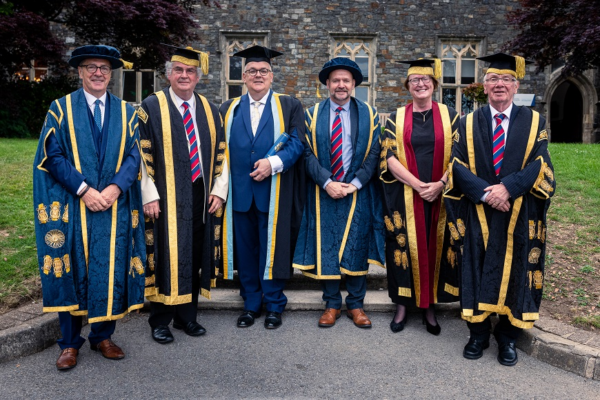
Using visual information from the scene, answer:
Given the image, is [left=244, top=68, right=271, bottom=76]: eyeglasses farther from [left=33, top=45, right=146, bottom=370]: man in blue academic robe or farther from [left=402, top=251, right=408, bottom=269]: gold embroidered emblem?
[left=402, top=251, right=408, bottom=269]: gold embroidered emblem

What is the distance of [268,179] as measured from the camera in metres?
4.24

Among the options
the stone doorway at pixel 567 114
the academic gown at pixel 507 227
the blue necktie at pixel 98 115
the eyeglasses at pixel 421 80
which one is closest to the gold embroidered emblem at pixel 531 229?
the academic gown at pixel 507 227

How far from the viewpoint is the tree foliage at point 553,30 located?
12.2 metres

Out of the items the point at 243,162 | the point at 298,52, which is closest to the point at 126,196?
the point at 243,162

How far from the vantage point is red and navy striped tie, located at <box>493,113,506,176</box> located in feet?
11.9

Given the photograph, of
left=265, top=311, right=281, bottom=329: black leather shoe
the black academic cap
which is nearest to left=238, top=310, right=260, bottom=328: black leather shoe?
left=265, top=311, right=281, bottom=329: black leather shoe

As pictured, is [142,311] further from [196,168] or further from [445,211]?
[445,211]

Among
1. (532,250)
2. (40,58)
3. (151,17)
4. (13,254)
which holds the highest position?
(151,17)

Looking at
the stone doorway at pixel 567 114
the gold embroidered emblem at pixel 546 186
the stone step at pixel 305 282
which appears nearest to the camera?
the gold embroidered emblem at pixel 546 186

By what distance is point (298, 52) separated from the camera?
557 inches

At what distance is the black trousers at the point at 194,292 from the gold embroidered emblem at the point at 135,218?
0.51 metres

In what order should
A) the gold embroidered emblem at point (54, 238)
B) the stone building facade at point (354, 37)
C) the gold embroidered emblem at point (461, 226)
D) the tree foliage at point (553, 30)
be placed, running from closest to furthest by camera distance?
the gold embroidered emblem at point (54, 238)
the gold embroidered emblem at point (461, 226)
the tree foliage at point (553, 30)
the stone building facade at point (354, 37)

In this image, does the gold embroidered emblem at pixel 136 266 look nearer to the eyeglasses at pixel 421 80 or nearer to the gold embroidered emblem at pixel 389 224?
the gold embroidered emblem at pixel 389 224

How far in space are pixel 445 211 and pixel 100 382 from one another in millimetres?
2684
